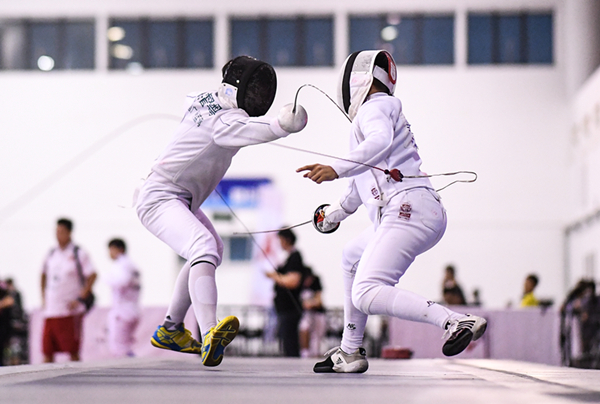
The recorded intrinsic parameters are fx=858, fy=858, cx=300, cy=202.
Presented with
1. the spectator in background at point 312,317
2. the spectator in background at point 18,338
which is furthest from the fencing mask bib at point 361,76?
the spectator in background at point 18,338

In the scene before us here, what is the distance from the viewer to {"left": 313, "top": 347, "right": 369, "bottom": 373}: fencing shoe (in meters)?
3.78

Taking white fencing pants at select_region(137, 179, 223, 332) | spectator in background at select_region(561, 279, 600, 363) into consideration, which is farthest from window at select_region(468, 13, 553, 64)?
white fencing pants at select_region(137, 179, 223, 332)

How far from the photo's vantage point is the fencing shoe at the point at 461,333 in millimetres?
3174

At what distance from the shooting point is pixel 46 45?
18453 millimetres

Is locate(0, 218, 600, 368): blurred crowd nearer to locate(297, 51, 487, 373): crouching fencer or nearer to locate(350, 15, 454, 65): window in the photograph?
locate(297, 51, 487, 373): crouching fencer

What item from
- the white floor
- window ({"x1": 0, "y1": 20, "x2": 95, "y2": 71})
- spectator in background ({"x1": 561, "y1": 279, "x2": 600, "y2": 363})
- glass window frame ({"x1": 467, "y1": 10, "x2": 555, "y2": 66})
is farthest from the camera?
window ({"x1": 0, "y1": 20, "x2": 95, "y2": 71})

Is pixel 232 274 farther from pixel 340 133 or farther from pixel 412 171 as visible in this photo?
pixel 412 171

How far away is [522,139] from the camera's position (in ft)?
58.2

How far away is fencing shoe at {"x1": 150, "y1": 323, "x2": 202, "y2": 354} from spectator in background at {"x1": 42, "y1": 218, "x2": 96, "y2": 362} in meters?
A: 3.95

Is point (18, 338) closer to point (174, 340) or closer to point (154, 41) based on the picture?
point (174, 340)

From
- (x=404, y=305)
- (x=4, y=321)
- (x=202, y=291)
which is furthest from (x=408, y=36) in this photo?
(x=404, y=305)

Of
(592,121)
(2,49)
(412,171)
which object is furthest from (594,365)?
(2,49)

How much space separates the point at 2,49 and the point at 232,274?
6.96 metres

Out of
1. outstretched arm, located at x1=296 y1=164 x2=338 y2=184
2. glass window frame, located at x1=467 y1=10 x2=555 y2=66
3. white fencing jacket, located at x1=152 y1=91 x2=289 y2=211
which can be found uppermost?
glass window frame, located at x1=467 y1=10 x2=555 y2=66
